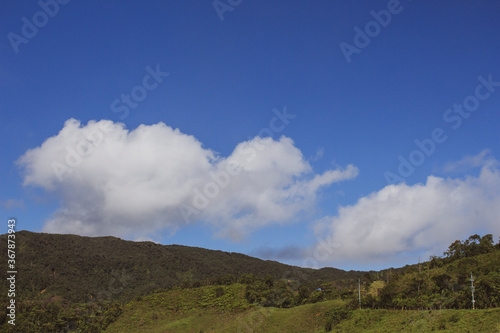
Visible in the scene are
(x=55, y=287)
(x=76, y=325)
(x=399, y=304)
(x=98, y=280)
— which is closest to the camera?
(x=399, y=304)

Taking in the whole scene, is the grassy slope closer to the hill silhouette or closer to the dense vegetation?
the dense vegetation

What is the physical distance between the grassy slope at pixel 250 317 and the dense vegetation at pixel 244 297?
→ 0.47ft

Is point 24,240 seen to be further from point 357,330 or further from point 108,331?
point 357,330

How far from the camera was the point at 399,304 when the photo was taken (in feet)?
129

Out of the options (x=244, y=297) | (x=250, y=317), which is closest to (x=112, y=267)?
(x=244, y=297)

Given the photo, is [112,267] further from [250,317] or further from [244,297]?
[250,317]

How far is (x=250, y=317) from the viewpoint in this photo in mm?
49969

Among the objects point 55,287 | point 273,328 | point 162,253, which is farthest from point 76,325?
point 162,253

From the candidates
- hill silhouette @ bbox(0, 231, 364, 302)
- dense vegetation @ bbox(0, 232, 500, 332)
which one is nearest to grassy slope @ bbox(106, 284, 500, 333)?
dense vegetation @ bbox(0, 232, 500, 332)

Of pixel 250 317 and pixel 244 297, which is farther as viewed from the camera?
pixel 244 297

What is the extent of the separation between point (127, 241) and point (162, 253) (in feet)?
59.9

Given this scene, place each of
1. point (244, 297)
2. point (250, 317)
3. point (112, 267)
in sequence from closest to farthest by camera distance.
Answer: point (250, 317) < point (244, 297) < point (112, 267)

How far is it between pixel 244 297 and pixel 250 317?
6939mm

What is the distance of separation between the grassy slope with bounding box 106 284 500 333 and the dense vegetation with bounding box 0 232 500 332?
0.47 feet
